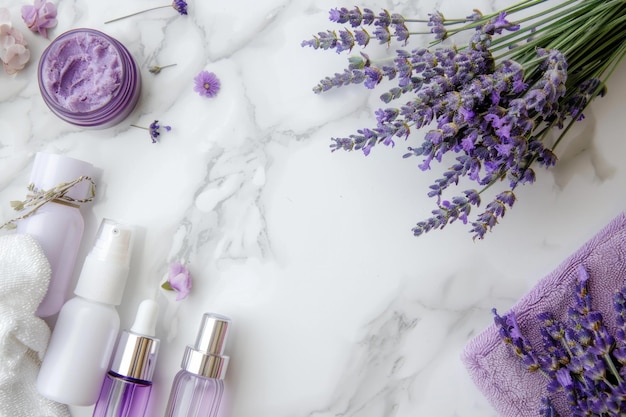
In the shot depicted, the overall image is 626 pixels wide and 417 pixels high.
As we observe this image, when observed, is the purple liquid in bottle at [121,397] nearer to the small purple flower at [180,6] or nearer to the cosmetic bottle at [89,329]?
the cosmetic bottle at [89,329]

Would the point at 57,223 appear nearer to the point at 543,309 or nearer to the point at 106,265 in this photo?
the point at 106,265

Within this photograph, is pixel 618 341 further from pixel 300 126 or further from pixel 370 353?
pixel 300 126

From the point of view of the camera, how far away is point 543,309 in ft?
2.45

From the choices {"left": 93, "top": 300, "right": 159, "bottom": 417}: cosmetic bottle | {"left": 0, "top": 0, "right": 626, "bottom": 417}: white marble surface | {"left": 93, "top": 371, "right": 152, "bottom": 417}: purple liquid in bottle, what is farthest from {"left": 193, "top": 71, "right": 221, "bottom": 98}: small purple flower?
{"left": 93, "top": 371, "right": 152, "bottom": 417}: purple liquid in bottle

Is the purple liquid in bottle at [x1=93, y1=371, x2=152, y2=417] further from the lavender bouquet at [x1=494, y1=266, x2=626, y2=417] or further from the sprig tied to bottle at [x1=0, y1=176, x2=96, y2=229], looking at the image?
the lavender bouquet at [x1=494, y1=266, x2=626, y2=417]

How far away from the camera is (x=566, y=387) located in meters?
0.66

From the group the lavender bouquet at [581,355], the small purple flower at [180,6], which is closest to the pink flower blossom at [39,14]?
the small purple flower at [180,6]

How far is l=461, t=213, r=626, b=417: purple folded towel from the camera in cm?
74

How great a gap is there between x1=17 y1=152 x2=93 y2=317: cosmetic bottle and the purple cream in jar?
2.6 inches

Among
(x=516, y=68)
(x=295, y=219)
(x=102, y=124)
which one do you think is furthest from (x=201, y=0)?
(x=516, y=68)

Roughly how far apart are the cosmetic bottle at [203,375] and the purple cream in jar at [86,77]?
0.31 meters

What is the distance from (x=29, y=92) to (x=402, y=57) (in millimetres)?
552

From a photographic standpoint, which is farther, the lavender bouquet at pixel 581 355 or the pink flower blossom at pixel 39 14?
the pink flower blossom at pixel 39 14

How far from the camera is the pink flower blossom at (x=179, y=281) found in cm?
83
